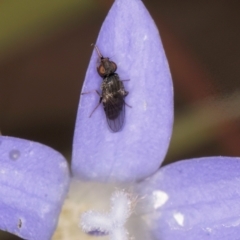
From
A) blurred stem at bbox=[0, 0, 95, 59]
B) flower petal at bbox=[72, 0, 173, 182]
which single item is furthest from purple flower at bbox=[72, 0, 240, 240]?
blurred stem at bbox=[0, 0, 95, 59]

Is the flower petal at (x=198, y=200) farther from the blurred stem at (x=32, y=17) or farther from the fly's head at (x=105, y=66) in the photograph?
the blurred stem at (x=32, y=17)

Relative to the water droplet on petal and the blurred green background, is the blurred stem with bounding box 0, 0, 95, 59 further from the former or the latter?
the water droplet on petal

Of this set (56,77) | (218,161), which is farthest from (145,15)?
(56,77)

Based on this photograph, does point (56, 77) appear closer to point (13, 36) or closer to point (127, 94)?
point (13, 36)

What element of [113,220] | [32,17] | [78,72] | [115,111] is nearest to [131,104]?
[115,111]

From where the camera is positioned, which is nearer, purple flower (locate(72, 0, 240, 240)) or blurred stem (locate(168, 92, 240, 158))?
purple flower (locate(72, 0, 240, 240))

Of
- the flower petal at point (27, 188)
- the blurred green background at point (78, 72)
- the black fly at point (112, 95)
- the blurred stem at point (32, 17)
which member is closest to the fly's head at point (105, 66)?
the black fly at point (112, 95)

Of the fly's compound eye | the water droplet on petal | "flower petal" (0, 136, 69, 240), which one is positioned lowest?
"flower petal" (0, 136, 69, 240)

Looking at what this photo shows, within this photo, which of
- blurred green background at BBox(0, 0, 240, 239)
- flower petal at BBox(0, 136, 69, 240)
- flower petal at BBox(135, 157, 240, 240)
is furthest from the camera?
blurred green background at BBox(0, 0, 240, 239)
